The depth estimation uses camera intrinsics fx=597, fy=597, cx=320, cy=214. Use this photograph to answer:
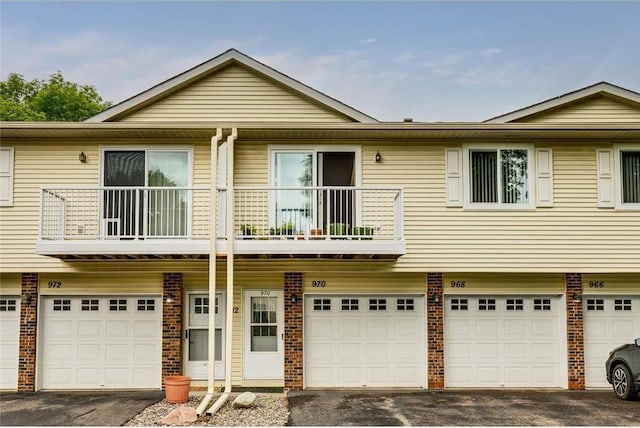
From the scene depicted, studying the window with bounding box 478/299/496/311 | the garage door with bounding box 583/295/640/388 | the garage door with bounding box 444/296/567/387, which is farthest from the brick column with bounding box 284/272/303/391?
the garage door with bounding box 583/295/640/388

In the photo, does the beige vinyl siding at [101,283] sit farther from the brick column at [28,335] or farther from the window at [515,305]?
the window at [515,305]

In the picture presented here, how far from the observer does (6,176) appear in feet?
42.5

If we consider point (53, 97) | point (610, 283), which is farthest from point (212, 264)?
point (53, 97)

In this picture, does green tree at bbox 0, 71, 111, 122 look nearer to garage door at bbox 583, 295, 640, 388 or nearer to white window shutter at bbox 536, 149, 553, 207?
white window shutter at bbox 536, 149, 553, 207

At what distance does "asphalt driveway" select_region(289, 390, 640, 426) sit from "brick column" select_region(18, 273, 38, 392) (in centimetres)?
569

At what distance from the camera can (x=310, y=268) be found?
13.1 m

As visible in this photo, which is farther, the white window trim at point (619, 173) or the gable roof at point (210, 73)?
the gable roof at point (210, 73)

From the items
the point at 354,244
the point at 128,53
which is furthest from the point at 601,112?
the point at 128,53

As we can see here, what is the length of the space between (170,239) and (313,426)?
4.70 meters

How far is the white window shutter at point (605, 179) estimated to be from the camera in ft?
42.7

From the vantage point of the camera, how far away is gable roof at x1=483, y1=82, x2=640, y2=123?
1336cm

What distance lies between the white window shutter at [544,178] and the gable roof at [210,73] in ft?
12.3

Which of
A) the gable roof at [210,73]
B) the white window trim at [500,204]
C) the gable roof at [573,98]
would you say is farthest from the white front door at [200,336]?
the gable roof at [573,98]

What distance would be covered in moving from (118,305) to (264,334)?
3.31 m
